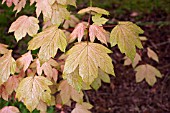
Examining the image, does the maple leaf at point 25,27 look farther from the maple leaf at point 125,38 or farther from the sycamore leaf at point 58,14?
the maple leaf at point 125,38

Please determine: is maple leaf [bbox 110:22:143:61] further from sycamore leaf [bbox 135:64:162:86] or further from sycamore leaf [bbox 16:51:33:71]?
sycamore leaf [bbox 135:64:162:86]

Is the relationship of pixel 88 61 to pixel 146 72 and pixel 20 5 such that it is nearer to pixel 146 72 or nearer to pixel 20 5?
pixel 20 5

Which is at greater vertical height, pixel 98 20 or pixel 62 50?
pixel 98 20

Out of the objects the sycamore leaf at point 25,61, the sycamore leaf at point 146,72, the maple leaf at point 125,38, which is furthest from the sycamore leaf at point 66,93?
the sycamore leaf at point 146,72

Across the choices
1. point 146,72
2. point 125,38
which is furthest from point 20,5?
point 146,72

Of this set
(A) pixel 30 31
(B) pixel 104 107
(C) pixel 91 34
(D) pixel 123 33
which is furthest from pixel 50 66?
(B) pixel 104 107
